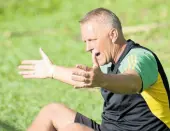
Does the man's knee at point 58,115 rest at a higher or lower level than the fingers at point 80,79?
lower

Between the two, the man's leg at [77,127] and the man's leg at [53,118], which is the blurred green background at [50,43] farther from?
the man's leg at [77,127]

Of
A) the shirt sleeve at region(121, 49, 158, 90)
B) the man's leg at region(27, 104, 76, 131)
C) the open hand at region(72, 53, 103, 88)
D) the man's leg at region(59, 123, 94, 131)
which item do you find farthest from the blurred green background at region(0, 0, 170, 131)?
the open hand at region(72, 53, 103, 88)

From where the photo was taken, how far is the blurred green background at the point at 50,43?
706 cm

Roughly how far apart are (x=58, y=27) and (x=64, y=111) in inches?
231

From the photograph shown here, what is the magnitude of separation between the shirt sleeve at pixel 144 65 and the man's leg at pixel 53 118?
3.01ft

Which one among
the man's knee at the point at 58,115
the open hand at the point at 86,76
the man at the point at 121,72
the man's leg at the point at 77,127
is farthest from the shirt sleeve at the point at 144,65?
the man's knee at the point at 58,115

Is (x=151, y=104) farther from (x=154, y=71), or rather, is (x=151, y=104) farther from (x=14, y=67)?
(x=14, y=67)

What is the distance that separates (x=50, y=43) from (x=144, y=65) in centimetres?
575

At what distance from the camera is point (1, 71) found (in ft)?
27.6

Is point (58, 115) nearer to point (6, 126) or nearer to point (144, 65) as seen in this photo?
point (144, 65)

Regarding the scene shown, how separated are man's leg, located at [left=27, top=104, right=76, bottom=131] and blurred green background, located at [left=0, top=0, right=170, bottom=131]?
1.23m

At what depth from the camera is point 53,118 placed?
5121 mm

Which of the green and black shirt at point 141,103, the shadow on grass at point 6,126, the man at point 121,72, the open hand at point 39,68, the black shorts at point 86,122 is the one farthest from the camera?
the shadow on grass at point 6,126

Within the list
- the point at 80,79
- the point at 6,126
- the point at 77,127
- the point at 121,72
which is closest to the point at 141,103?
the point at 121,72
